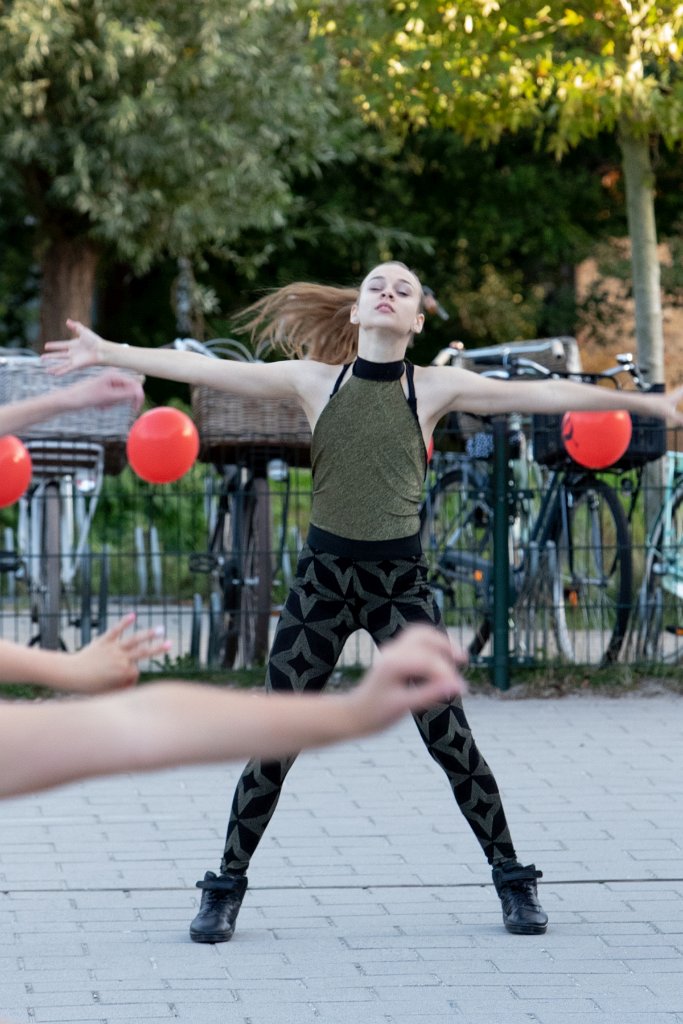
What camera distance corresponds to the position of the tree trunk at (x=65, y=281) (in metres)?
19.2

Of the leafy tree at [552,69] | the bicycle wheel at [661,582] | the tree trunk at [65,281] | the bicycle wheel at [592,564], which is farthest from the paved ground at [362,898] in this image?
the tree trunk at [65,281]

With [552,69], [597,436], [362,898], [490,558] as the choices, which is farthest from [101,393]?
[552,69]

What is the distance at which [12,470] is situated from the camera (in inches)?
302

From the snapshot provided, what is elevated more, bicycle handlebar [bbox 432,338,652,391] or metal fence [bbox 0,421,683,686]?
bicycle handlebar [bbox 432,338,652,391]

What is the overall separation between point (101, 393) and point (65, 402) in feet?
0.40

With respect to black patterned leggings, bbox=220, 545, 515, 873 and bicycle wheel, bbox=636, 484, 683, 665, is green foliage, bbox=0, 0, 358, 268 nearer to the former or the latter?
bicycle wheel, bbox=636, 484, 683, 665

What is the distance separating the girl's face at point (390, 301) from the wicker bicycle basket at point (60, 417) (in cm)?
364

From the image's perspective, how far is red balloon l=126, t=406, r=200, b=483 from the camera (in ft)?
24.8

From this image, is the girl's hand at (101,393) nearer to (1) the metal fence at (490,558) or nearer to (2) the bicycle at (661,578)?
(1) the metal fence at (490,558)

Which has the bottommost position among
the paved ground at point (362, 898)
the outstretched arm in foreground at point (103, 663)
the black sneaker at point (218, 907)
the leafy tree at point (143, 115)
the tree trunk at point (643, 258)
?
the paved ground at point (362, 898)

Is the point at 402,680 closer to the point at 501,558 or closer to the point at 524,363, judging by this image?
the point at 501,558

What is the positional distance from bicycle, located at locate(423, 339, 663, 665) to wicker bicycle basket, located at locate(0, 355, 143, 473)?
1.65m

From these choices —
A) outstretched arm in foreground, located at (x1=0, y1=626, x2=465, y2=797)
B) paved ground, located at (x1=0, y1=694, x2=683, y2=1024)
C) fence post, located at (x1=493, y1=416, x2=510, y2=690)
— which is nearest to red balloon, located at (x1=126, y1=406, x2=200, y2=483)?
paved ground, located at (x1=0, y1=694, x2=683, y2=1024)

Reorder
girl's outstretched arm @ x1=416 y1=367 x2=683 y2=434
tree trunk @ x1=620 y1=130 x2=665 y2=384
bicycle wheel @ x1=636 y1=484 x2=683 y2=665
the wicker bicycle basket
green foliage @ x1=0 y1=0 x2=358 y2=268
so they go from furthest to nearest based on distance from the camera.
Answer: green foliage @ x1=0 y1=0 x2=358 y2=268
tree trunk @ x1=620 y1=130 x2=665 y2=384
bicycle wheel @ x1=636 y1=484 x2=683 y2=665
the wicker bicycle basket
girl's outstretched arm @ x1=416 y1=367 x2=683 y2=434
